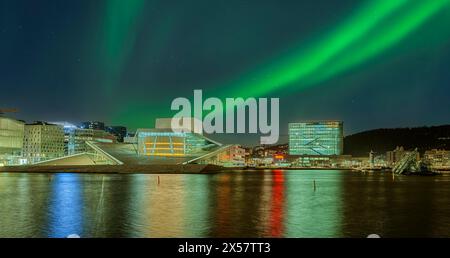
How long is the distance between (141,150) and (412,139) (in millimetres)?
131895

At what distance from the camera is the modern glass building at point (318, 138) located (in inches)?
7052

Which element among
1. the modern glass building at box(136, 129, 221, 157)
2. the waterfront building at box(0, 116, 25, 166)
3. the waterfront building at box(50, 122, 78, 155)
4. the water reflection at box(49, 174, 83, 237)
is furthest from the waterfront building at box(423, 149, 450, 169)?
the water reflection at box(49, 174, 83, 237)

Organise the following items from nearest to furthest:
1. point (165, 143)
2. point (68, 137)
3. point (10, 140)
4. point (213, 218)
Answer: point (213, 218) → point (165, 143) → point (10, 140) → point (68, 137)

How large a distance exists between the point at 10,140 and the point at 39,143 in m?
10.5

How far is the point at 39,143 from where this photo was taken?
4702 inches

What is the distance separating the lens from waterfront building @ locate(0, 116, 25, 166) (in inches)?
4196

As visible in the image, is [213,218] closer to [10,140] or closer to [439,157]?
[10,140]

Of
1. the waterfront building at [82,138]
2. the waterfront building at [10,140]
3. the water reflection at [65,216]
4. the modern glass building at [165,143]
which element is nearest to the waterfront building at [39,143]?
the waterfront building at [10,140]

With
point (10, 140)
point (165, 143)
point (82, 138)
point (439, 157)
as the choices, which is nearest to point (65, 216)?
point (165, 143)

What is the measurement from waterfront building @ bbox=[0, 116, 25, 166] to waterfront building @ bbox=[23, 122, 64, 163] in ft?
12.6

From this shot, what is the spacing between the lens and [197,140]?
94000 mm

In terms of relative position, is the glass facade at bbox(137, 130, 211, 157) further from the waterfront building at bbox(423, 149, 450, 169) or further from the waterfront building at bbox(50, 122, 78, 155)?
the waterfront building at bbox(423, 149, 450, 169)

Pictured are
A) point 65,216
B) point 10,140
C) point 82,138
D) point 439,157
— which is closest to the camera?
point 65,216
